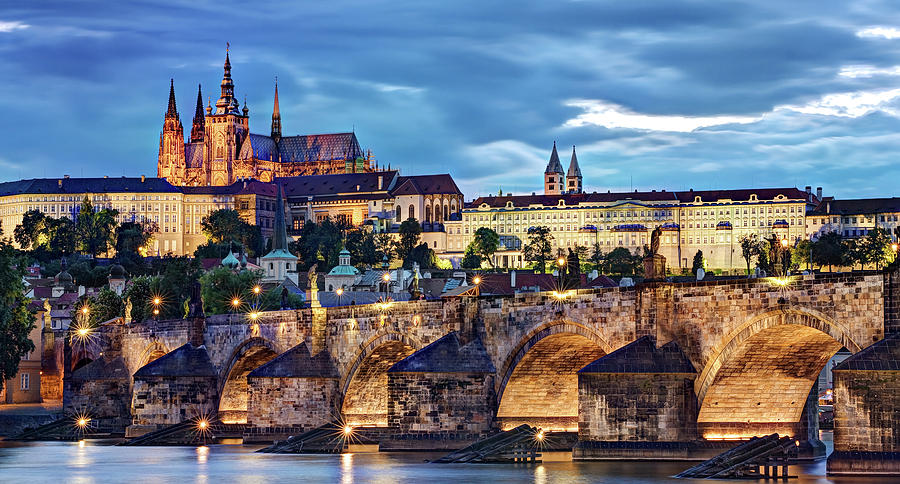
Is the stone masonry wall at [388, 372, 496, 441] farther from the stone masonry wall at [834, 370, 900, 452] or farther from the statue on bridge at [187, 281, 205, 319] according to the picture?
the statue on bridge at [187, 281, 205, 319]

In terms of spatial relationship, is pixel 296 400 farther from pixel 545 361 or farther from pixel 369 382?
pixel 545 361

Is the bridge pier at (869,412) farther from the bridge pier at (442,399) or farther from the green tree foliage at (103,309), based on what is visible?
the green tree foliage at (103,309)

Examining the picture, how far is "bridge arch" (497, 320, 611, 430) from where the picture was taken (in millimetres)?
51438

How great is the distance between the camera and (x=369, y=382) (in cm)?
6353

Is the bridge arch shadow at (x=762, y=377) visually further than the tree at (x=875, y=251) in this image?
No

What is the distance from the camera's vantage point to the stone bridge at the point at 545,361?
4194 centimetres

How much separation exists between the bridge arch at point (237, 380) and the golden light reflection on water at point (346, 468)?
50.3 ft

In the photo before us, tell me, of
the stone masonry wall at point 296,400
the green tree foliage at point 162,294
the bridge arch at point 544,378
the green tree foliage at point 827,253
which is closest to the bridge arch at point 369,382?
the stone masonry wall at point 296,400

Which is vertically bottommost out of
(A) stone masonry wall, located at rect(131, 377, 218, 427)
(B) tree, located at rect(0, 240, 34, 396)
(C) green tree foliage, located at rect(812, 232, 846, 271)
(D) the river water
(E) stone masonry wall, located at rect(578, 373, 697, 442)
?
(D) the river water

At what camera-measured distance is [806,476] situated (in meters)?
→ 41.8

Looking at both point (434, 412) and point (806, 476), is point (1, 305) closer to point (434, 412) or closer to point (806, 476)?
point (434, 412)

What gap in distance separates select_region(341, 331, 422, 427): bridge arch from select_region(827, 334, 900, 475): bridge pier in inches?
1044

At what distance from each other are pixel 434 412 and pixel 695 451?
39.7 feet

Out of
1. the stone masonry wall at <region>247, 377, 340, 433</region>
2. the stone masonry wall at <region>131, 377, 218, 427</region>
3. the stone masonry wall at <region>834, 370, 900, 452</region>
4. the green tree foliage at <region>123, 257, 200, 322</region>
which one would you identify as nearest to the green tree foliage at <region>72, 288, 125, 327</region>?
the green tree foliage at <region>123, 257, 200, 322</region>
